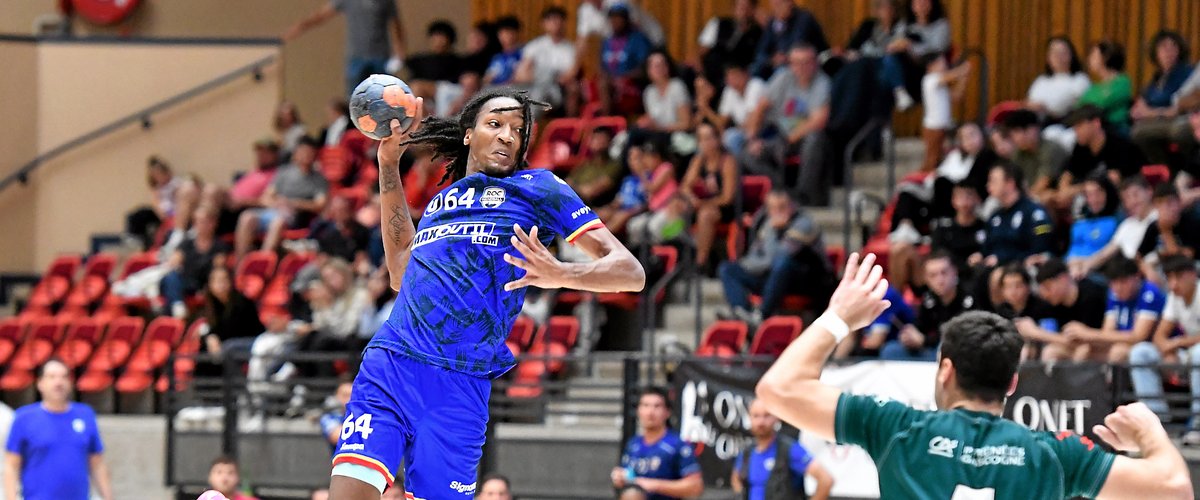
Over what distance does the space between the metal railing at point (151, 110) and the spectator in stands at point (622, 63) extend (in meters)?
5.20

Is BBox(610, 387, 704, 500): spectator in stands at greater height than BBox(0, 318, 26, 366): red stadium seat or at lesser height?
lesser

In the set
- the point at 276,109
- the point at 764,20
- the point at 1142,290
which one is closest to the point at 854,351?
the point at 1142,290

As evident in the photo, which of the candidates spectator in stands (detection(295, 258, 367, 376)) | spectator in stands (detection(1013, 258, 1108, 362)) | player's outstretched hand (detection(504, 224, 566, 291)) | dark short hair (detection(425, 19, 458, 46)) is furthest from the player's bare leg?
dark short hair (detection(425, 19, 458, 46))

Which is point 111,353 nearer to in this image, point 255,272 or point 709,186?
point 255,272

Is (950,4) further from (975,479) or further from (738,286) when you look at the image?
(975,479)

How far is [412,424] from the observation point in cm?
541

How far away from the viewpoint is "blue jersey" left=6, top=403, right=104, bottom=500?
11.0 m

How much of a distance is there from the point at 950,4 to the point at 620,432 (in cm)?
657

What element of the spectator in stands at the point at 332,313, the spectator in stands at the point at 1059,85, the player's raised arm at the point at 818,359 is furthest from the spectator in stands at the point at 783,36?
the player's raised arm at the point at 818,359

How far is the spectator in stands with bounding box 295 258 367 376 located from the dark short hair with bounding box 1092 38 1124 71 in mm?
6438

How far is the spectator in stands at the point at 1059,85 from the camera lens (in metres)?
14.2

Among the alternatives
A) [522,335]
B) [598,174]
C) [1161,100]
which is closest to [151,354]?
[522,335]

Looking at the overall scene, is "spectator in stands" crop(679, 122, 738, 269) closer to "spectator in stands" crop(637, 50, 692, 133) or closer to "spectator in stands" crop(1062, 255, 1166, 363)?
"spectator in stands" crop(637, 50, 692, 133)

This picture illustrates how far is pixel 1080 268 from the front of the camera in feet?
38.3
